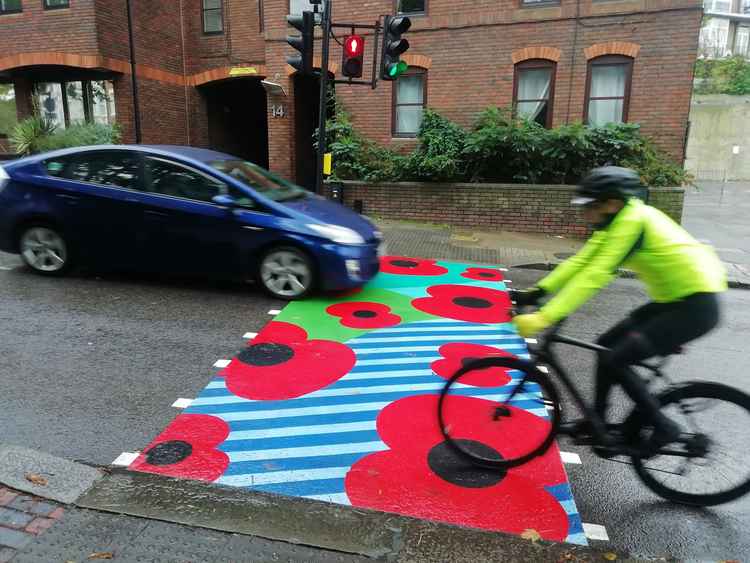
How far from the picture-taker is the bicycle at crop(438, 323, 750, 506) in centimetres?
303

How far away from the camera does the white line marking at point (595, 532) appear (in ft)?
9.55

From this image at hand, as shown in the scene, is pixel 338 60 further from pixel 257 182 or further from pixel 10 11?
pixel 10 11

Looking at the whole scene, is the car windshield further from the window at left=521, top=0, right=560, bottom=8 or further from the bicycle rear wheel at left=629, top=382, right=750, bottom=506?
the window at left=521, top=0, right=560, bottom=8

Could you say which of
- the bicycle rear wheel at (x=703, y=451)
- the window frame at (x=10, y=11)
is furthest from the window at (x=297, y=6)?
the bicycle rear wheel at (x=703, y=451)

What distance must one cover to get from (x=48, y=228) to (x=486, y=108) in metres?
9.73

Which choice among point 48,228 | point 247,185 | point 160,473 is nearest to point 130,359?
point 160,473

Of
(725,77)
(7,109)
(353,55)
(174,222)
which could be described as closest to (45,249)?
(174,222)

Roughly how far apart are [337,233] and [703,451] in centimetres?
433

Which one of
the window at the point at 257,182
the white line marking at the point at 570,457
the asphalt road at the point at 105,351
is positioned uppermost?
the window at the point at 257,182

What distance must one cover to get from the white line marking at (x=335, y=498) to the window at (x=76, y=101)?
16397mm

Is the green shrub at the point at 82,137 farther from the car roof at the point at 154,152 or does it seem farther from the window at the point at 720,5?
the window at the point at 720,5

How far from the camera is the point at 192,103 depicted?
18859 mm

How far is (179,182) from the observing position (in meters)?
6.73

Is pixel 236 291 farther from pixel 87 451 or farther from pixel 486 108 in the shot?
pixel 486 108
